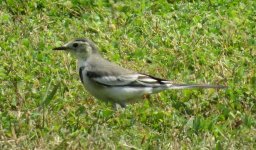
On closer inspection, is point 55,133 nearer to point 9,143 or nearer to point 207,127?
point 9,143

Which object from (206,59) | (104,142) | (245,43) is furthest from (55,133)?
(245,43)

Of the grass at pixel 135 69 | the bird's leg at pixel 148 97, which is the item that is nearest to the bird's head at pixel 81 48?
the grass at pixel 135 69

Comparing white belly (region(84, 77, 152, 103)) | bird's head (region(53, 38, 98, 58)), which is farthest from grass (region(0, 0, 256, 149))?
bird's head (region(53, 38, 98, 58))

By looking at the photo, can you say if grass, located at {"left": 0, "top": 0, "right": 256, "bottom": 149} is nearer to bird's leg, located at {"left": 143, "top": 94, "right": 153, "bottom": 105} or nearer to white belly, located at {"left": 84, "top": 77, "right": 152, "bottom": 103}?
bird's leg, located at {"left": 143, "top": 94, "right": 153, "bottom": 105}

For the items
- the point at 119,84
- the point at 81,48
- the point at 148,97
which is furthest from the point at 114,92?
the point at 81,48

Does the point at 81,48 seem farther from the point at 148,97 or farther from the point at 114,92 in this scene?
the point at 148,97

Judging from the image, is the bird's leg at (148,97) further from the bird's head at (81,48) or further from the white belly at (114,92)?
the bird's head at (81,48)
